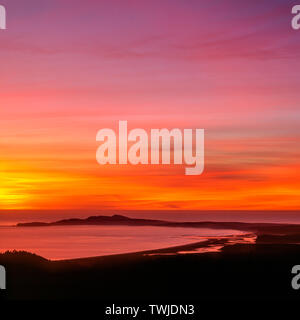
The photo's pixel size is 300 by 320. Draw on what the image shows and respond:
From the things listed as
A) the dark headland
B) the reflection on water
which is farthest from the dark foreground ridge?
the reflection on water

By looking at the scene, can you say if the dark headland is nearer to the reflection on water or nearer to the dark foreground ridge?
the dark foreground ridge

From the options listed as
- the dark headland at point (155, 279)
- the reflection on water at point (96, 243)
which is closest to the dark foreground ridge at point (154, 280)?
the dark headland at point (155, 279)

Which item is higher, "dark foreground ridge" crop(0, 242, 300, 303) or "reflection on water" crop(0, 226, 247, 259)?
"dark foreground ridge" crop(0, 242, 300, 303)

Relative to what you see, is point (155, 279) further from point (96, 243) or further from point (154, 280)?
point (96, 243)

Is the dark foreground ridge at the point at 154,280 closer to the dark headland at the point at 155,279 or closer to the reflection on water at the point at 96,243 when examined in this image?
the dark headland at the point at 155,279

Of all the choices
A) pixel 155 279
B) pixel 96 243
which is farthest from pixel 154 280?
pixel 96 243

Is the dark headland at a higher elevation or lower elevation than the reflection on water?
higher

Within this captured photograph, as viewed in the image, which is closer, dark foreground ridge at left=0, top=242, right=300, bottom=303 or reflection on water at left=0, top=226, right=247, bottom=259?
dark foreground ridge at left=0, top=242, right=300, bottom=303

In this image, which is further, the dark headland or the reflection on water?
the reflection on water

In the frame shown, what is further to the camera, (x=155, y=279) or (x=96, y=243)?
(x=96, y=243)

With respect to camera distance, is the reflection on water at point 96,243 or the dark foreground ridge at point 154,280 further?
the reflection on water at point 96,243

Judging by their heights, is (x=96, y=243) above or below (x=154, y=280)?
below
